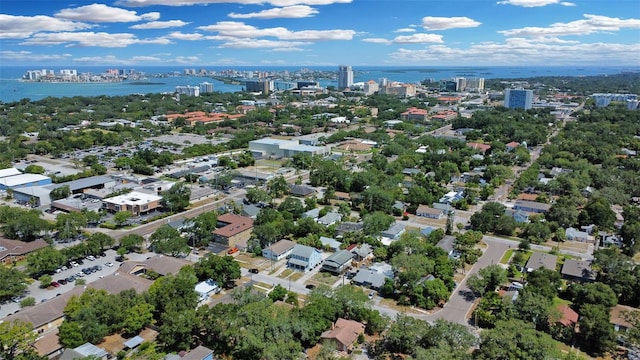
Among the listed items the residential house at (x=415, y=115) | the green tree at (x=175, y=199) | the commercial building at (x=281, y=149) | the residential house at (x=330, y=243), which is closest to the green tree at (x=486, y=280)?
the residential house at (x=330, y=243)

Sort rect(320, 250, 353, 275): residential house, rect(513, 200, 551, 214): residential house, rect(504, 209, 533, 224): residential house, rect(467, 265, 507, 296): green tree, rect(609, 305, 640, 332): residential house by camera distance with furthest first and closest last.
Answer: rect(513, 200, 551, 214): residential house < rect(504, 209, 533, 224): residential house < rect(320, 250, 353, 275): residential house < rect(467, 265, 507, 296): green tree < rect(609, 305, 640, 332): residential house

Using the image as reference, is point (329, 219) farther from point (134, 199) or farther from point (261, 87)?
point (261, 87)

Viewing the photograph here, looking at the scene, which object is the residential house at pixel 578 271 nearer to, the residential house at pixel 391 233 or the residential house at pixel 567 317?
the residential house at pixel 567 317

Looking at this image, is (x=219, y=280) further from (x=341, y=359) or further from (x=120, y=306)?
(x=341, y=359)

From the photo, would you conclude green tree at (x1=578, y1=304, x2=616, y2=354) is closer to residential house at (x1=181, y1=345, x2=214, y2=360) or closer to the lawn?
the lawn

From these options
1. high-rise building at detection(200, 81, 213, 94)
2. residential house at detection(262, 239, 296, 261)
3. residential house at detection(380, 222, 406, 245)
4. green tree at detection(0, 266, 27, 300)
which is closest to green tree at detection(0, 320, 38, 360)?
green tree at detection(0, 266, 27, 300)

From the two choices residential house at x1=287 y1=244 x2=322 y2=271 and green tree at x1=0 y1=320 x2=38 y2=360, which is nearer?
green tree at x1=0 y1=320 x2=38 y2=360
